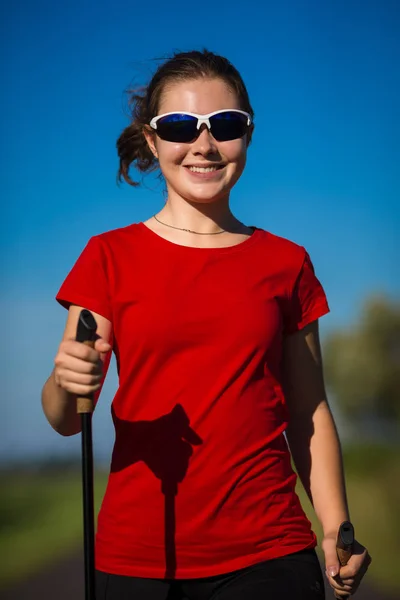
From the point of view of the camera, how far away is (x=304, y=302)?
1.87 metres

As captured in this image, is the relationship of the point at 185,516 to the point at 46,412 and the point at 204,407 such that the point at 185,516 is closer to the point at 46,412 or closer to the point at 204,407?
the point at 204,407

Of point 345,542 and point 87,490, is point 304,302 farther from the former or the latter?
point 87,490

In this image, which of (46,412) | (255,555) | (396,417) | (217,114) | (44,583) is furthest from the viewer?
(396,417)

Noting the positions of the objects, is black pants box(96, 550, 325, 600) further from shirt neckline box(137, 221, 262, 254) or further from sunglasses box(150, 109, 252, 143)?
sunglasses box(150, 109, 252, 143)

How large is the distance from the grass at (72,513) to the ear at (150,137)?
3054mm

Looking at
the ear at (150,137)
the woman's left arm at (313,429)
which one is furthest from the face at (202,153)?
the woman's left arm at (313,429)

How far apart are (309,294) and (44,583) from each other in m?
3.01

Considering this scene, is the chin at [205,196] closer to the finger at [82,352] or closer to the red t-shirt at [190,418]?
the red t-shirt at [190,418]

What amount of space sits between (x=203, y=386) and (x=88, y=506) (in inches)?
12.3

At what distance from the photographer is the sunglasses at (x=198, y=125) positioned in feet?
6.00

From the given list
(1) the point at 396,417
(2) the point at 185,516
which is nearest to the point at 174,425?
(2) the point at 185,516

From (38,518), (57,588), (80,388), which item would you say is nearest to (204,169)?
(80,388)

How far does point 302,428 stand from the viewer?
74.3 inches

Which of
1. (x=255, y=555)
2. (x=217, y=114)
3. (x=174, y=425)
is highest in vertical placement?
(x=217, y=114)
